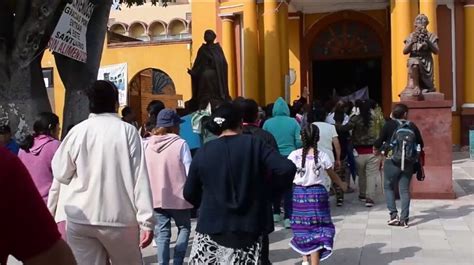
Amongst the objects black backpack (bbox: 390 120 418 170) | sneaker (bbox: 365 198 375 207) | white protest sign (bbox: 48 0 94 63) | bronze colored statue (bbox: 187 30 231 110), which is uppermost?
white protest sign (bbox: 48 0 94 63)

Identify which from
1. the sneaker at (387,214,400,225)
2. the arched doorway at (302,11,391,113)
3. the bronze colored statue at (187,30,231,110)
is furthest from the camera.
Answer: the arched doorway at (302,11,391,113)

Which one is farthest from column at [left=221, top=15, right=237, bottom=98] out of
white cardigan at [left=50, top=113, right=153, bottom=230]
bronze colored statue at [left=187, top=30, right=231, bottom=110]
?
white cardigan at [left=50, top=113, right=153, bottom=230]

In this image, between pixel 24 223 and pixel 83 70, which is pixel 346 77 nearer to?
pixel 83 70

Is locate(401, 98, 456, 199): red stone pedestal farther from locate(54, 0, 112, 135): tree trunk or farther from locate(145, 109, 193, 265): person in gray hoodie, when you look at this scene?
locate(145, 109, 193, 265): person in gray hoodie

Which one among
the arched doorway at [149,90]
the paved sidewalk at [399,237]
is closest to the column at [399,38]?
the paved sidewalk at [399,237]

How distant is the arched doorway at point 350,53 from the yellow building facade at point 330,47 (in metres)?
0.03

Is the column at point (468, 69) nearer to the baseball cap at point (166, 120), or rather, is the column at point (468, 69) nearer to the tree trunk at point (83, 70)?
the tree trunk at point (83, 70)

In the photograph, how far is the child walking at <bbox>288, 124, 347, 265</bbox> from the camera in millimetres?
5832

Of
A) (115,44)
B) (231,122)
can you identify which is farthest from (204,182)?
(115,44)

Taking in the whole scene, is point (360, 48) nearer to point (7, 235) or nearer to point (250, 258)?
point (250, 258)

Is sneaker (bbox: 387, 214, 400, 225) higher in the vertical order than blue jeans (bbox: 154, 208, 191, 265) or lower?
lower

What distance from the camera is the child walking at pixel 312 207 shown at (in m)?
5.83

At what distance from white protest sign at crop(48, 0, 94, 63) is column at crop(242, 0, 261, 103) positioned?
10.9 metres

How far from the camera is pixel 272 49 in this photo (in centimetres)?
1795
